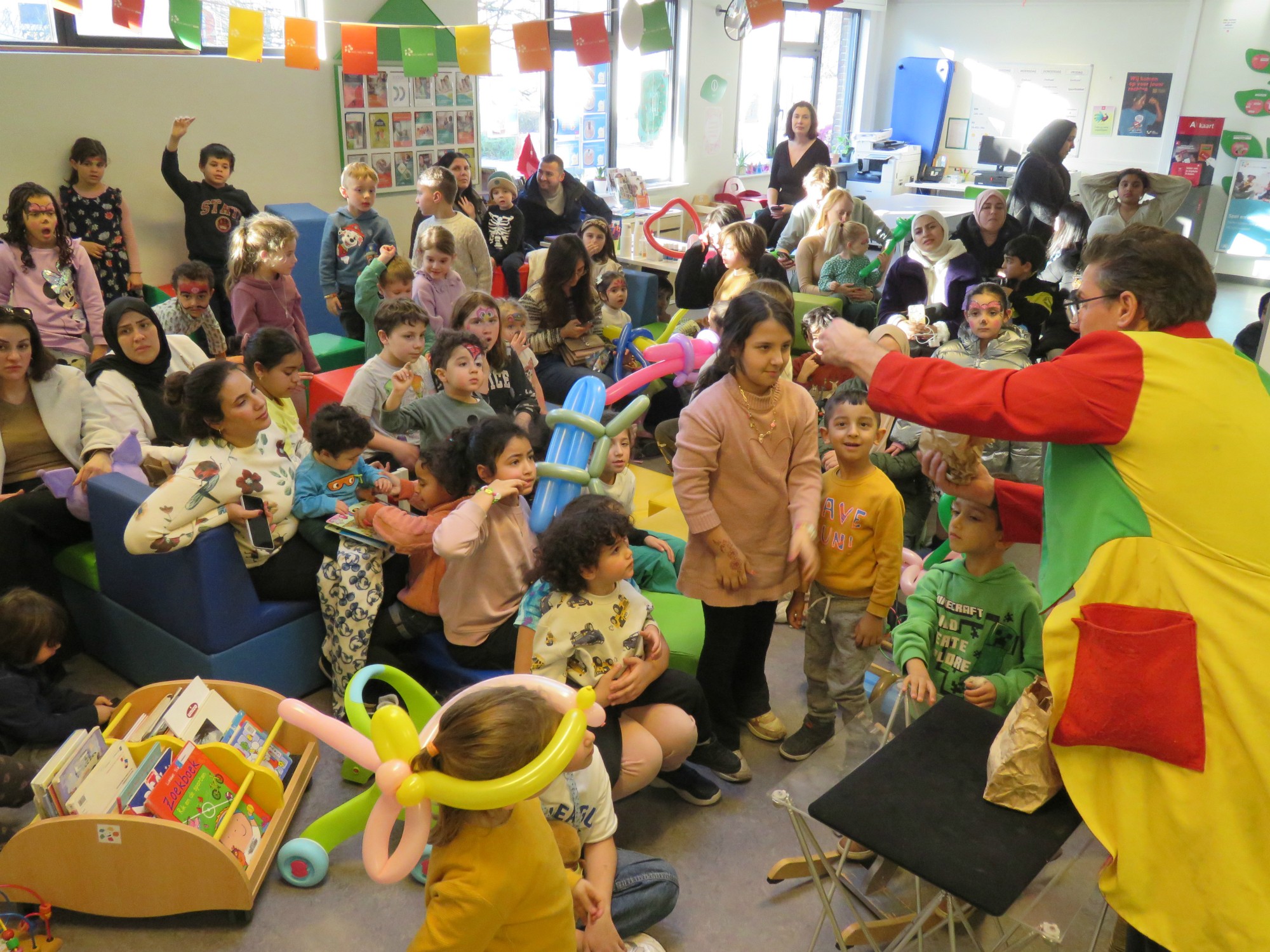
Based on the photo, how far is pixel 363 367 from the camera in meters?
3.62

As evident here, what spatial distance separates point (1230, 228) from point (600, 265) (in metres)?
6.95

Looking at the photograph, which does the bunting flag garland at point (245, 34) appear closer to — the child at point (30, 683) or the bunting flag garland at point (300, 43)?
the bunting flag garland at point (300, 43)

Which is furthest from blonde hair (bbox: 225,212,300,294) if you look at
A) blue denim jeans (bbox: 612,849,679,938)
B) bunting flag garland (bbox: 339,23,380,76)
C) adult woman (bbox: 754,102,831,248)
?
adult woman (bbox: 754,102,831,248)

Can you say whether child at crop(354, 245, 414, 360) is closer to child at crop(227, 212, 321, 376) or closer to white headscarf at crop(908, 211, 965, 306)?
child at crop(227, 212, 321, 376)

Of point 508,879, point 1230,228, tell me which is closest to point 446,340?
point 508,879

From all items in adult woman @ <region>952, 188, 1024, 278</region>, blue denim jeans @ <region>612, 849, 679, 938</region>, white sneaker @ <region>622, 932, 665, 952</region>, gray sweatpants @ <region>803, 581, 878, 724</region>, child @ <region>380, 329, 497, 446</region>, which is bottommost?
white sneaker @ <region>622, 932, 665, 952</region>

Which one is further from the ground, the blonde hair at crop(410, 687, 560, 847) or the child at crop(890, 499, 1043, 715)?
the blonde hair at crop(410, 687, 560, 847)

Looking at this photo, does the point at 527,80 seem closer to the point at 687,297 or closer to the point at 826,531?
the point at 687,297

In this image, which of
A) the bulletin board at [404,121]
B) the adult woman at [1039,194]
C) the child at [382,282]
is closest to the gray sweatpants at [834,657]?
the child at [382,282]

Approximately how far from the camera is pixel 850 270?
5.66 metres

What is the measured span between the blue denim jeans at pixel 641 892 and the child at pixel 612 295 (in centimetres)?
328

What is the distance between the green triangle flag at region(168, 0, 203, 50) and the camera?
14.2 ft

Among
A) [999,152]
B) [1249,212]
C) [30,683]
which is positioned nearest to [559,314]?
[30,683]

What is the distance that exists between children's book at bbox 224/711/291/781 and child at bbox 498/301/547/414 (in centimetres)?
183
